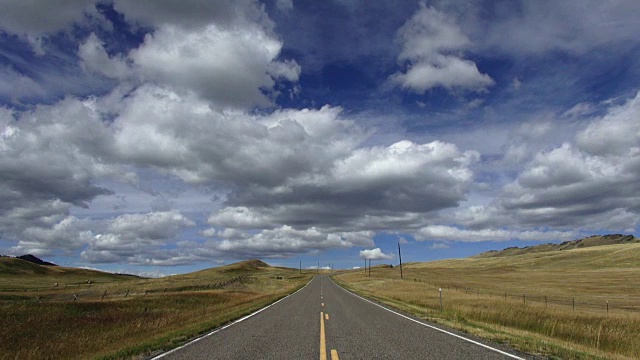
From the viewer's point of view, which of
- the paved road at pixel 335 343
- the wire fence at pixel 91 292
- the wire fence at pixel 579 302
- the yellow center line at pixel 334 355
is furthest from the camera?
the wire fence at pixel 91 292

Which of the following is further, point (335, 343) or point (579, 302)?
point (579, 302)

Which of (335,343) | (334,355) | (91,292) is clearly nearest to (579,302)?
(335,343)

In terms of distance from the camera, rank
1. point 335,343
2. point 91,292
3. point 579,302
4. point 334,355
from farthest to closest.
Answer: point 91,292, point 579,302, point 335,343, point 334,355

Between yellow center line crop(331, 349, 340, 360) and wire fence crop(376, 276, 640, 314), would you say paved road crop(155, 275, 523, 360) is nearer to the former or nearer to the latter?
yellow center line crop(331, 349, 340, 360)

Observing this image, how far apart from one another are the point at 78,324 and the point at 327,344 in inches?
540

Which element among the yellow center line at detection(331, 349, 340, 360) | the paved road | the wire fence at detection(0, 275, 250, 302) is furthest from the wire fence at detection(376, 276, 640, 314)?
the wire fence at detection(0, 275, 250, 302)

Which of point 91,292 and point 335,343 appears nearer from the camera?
point 335,343

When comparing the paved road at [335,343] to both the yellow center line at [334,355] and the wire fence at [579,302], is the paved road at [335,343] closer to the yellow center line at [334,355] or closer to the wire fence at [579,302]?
the yellow center line at [334,355]

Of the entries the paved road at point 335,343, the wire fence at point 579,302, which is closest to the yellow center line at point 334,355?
Answer: the paved road at point 335,343

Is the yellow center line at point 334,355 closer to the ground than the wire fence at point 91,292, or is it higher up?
higher up

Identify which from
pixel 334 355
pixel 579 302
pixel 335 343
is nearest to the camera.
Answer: pixel 334 355

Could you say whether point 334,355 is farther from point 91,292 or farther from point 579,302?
point 91,292

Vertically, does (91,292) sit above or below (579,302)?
above

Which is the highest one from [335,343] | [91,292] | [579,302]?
[335,343]
